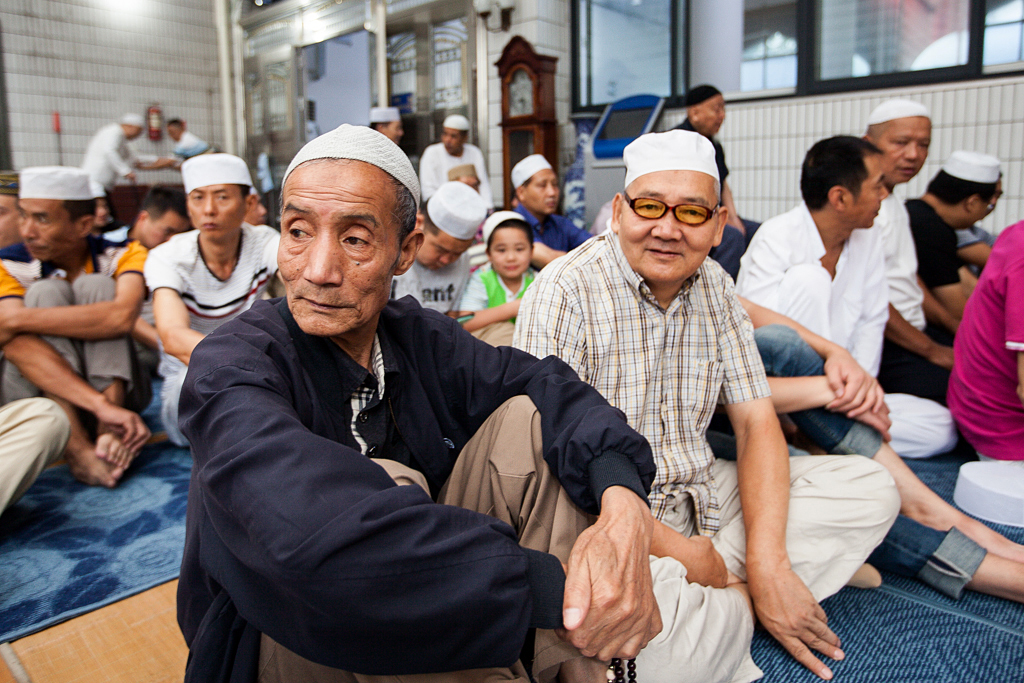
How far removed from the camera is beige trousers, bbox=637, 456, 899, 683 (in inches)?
51.2

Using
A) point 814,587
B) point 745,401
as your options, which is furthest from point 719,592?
point 745,401

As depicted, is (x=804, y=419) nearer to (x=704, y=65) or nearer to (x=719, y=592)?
(x=719, y=592)

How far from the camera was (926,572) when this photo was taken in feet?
5.74

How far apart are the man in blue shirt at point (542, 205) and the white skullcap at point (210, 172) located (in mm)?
1798

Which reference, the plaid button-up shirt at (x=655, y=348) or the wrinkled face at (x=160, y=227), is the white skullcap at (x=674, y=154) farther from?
the wrinkled face at (x=160, y=227)

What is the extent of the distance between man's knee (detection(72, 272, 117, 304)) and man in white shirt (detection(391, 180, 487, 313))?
1.06 metres

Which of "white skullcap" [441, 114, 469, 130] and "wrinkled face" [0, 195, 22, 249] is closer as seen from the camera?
"wrinkled face" [0, 195, 22, 249]

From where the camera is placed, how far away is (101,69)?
7504 mm

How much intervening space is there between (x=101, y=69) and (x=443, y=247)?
6.72 metres

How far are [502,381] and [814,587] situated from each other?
0.92 m

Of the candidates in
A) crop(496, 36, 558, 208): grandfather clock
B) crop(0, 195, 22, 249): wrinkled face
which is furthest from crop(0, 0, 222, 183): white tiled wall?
crop(0, 195, 22, 249): wrinkled face

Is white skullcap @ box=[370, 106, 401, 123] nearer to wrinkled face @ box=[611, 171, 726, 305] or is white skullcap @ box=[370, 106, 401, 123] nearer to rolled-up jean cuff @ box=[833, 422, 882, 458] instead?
wrinkled face @ box=[611, 171, 726, 305]

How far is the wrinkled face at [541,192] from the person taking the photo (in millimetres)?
4047

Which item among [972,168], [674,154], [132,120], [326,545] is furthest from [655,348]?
[132,120]
